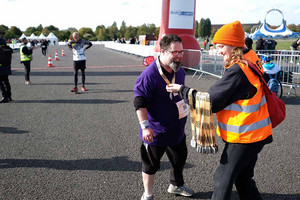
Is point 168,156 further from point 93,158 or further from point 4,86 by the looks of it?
point 4,86

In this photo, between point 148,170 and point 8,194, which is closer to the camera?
point 148,170

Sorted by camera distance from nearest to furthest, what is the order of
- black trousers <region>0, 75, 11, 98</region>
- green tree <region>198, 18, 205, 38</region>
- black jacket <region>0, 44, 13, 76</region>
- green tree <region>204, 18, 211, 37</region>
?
black jacket <region>0, 44, 13, 76</region> < black trousers <region>0, 75, 11, 98</region> < green tree <region>204, 18, 211, 37</region> < green tree <region>198, 18, 205, 38</region>

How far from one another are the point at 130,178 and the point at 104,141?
1446 millimetres

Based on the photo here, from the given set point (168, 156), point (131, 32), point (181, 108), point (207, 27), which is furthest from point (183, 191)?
point (207, 27)

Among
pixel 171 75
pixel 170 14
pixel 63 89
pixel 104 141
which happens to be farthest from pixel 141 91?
pixel 170 14

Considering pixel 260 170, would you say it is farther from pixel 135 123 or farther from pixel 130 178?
pixel 135 123

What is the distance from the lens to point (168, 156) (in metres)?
3.01

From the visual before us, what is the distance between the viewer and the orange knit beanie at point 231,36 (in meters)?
2.15

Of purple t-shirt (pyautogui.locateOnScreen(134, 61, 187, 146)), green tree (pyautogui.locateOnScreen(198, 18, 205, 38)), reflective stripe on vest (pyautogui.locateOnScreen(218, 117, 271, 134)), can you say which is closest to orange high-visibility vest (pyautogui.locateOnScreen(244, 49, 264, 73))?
reflective stripe on vest (pyautogui.locateOnScreen(218, 117, 271, 134))

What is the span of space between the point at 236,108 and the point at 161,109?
2.68 ft

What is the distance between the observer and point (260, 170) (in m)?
3.75

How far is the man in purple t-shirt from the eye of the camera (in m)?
2.60

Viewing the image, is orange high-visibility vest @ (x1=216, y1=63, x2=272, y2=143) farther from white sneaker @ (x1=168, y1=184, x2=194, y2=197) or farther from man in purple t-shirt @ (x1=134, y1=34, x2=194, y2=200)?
white sneaker @ (x1=168, y1=184, x2=194, y2=197)

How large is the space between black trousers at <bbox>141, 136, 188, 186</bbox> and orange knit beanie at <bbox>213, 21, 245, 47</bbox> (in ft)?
4.10
